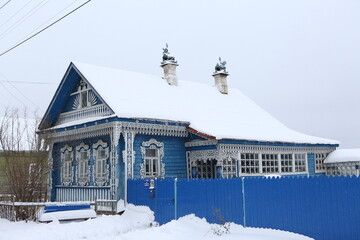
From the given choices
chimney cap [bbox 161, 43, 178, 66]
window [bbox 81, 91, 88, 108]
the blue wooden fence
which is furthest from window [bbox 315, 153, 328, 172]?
window [bbox 81, 91, 88, 108]

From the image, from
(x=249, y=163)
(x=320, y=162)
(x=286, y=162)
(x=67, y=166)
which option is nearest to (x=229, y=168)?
(x=249, y=163)

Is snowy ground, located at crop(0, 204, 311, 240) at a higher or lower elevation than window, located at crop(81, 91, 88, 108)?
lower

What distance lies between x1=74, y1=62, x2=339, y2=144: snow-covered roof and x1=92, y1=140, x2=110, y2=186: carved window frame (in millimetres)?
2426

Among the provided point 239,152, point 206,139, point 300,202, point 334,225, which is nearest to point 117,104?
point 206,139

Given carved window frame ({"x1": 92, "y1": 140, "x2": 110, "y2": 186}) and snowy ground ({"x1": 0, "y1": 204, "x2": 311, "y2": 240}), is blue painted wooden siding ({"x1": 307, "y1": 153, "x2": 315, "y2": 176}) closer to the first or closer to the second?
snowy ground ({"x1": 0, "y1": 204, "x2": 311, "y2": 240})

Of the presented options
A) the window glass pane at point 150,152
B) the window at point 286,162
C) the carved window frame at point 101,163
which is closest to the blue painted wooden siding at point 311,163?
the window at point 286,162

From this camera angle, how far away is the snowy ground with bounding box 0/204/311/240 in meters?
10.3

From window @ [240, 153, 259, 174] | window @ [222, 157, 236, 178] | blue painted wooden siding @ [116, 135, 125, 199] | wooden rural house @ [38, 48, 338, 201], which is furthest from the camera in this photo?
window @ [240, 153, 259, 174]

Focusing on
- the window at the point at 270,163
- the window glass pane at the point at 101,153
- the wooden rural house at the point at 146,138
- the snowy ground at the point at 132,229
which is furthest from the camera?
the window at the point at 270,163

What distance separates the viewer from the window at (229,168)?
1708 centimetres

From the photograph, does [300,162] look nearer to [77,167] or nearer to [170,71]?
[170,71]

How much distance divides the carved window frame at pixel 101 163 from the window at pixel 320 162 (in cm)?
1226

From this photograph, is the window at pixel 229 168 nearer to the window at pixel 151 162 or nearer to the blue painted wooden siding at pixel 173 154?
the blue painted wooden siding at pixel 173 154

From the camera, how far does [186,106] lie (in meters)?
19.4
